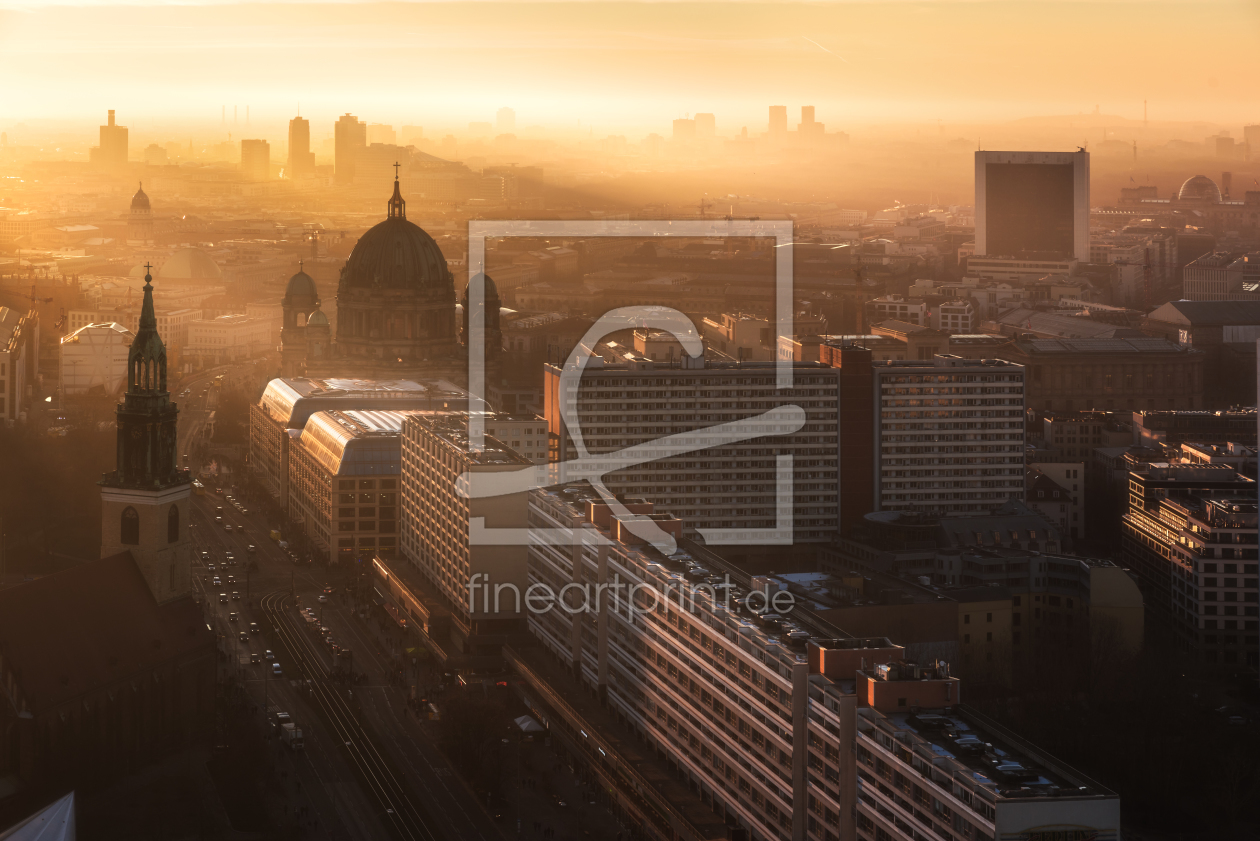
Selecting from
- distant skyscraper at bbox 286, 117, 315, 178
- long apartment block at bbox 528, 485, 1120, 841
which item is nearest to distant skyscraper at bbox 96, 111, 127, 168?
distant skyscraper at bbox 286, 117, 315, 178

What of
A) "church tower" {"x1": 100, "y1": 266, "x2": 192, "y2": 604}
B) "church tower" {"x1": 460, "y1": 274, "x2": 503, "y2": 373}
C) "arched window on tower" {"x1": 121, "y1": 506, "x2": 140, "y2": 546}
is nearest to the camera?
"church tower" {"x1": 100, "y1": 266, "x2": 192, "y2": 604}

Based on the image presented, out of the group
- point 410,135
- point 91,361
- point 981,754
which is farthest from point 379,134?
point 981,754

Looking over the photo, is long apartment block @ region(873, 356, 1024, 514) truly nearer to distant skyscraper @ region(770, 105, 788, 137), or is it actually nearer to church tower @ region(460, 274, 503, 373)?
church tower @ region(460, 274, 503, 373)

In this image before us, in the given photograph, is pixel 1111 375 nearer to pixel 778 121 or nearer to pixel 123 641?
pixel 123 641

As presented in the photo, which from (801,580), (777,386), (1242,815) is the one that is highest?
(777,386)

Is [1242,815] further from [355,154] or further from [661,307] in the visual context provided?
[355,154]

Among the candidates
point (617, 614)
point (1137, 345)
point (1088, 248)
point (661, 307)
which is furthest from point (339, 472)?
point (1088, 248)

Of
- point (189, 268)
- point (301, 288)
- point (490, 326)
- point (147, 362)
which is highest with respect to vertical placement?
point (189, 268)
